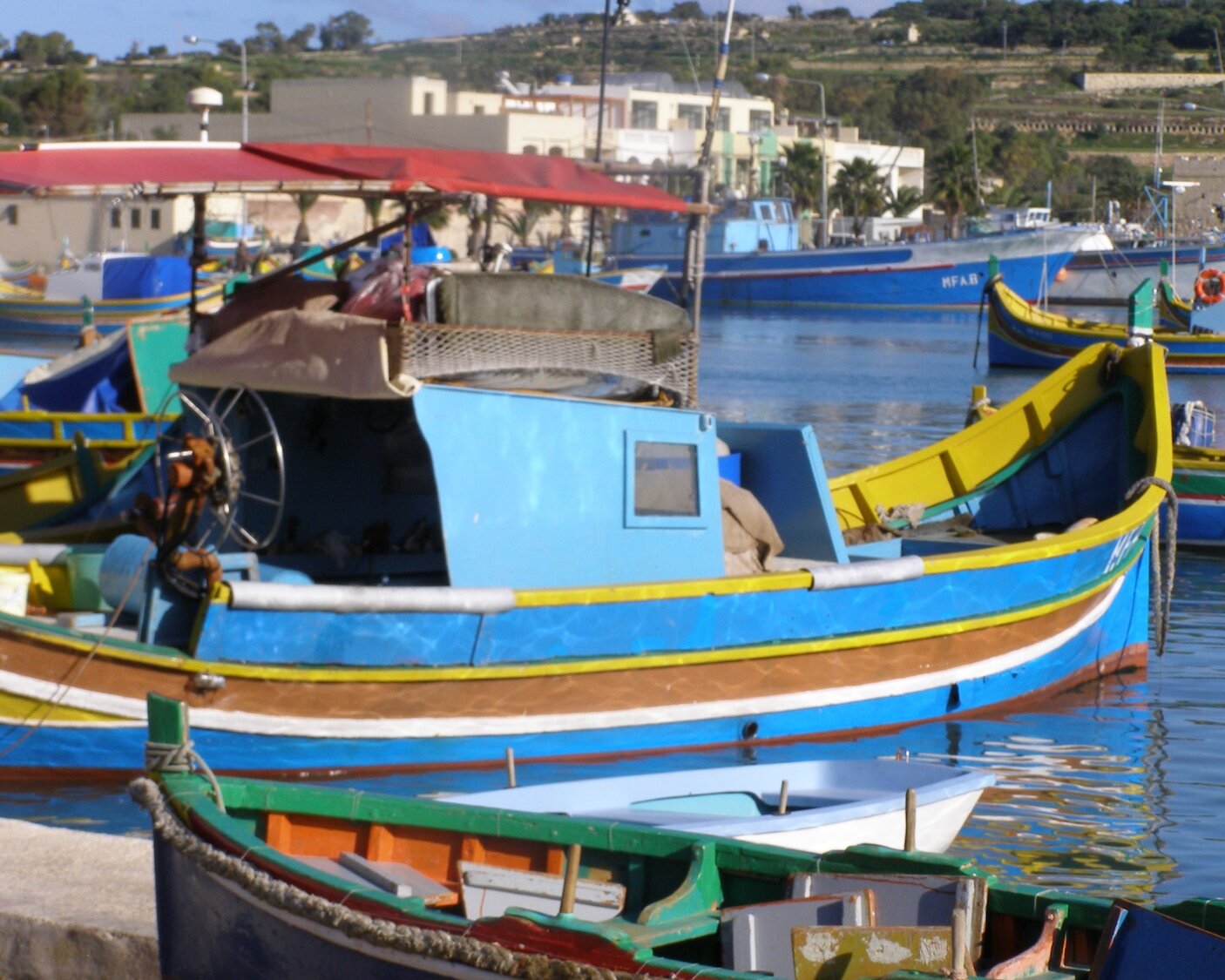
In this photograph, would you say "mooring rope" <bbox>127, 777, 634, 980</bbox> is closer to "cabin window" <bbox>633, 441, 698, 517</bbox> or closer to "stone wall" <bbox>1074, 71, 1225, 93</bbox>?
"cabin window" <bbox>633, 441, 698, 517</bbox>

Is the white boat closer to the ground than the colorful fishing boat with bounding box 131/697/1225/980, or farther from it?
closer to the ground

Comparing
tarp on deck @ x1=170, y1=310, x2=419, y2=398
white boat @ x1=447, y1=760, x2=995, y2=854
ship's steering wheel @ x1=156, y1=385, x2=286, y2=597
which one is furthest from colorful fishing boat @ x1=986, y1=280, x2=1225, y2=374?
white boat @ x1=447, y1=760, x2=995, y2=854

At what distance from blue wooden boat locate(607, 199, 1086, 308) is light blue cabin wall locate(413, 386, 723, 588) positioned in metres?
48.7

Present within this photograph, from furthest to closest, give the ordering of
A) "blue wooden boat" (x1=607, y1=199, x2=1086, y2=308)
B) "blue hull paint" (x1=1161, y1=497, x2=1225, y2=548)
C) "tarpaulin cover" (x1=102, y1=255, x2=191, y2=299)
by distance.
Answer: "blue wooden boat" (x1=607, y1=199, x2=1086, y2=308)
"tarpaulin cover" (x1=102, y1=255, x2=191, y2=299)
"blue hull paint" (x1=1161, y1=497, x2=1225, y2=548)

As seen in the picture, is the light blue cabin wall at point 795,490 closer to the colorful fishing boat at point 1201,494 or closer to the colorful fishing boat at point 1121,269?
the colorful fishing boat at point 1201,494

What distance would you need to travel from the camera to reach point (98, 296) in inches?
1642

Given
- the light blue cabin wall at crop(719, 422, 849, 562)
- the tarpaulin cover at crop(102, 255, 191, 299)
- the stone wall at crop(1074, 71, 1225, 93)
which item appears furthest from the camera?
the stone wall at crop(1074, 71, 1225, 93)

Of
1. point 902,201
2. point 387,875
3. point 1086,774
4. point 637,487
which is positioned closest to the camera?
point 387,875

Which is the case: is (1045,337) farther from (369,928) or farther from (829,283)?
(369,928)

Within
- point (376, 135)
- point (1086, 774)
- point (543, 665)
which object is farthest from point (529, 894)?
point (376, 135)

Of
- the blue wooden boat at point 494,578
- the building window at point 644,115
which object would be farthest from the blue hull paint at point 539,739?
the building window at point 644,115

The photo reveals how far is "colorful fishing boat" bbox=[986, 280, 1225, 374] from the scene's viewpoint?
113 feet

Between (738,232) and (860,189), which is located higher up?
(860,189)

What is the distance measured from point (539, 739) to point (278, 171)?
10.7 ft
